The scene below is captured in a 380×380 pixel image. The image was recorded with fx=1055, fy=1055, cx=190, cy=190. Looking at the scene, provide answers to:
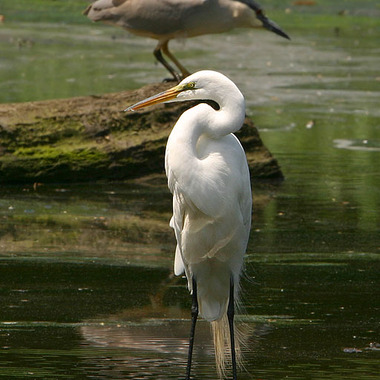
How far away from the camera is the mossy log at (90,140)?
389 inches

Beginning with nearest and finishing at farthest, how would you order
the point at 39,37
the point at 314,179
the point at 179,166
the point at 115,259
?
1. the point at 179,166
2. the point at 115,259
3. the point at 314,179
4. the point at 39,37

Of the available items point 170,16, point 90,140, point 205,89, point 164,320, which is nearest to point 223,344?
point 164,320

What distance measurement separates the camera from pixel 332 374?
210 inches

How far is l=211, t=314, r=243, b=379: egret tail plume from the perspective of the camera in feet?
18.2

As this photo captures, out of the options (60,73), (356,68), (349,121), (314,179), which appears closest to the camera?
(314,179)

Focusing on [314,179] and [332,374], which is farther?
[314,179]

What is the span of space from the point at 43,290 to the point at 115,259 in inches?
35.0

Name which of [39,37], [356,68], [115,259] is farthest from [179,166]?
[39,37]

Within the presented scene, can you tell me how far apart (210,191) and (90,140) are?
16.0 feet

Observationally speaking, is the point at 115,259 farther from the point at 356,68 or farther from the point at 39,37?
the point at 39,37

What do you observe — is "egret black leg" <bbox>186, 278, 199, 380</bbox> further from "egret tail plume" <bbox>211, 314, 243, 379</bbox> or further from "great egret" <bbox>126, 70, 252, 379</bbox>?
"egret tail plume" <bbox>211, 314, 243, 379</bbox>

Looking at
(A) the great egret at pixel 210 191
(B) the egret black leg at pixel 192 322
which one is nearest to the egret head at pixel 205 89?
(A) the great egret at pixel 210 191

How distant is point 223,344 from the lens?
5.69 metres

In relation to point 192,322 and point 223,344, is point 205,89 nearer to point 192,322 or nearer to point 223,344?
point 192,322
